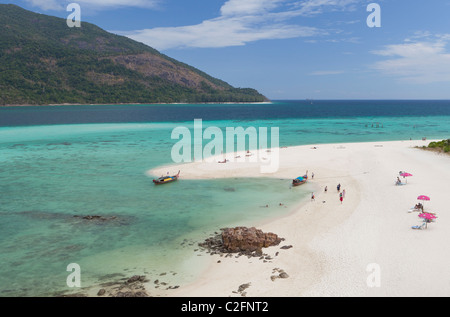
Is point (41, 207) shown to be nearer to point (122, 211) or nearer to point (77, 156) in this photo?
point (122, 211)

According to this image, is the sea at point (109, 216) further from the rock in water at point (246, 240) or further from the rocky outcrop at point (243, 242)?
the rock in water at point (246, 240)

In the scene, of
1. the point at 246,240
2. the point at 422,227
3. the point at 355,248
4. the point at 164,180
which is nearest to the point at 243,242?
the point at 246,240

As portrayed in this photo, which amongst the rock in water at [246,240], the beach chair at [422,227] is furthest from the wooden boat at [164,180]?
the beach chair at [422,227]

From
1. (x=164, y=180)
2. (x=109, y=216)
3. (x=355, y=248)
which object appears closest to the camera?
(x=355, y=248)

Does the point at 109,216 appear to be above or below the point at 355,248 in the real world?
above

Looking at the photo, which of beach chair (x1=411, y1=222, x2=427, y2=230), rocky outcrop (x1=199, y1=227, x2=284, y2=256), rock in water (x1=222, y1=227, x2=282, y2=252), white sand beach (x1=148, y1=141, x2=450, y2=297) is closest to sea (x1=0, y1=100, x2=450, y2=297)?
rocky outcrop (x1=199, y1=227, x2=284, y2=256)

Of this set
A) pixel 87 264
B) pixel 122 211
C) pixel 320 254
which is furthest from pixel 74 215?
pixel 320 254

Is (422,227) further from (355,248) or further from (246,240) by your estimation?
(246,240)

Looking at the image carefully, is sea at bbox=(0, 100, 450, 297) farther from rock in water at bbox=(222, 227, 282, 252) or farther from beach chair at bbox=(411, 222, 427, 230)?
beach chair at bbox=(411, 222, 427, 230)
